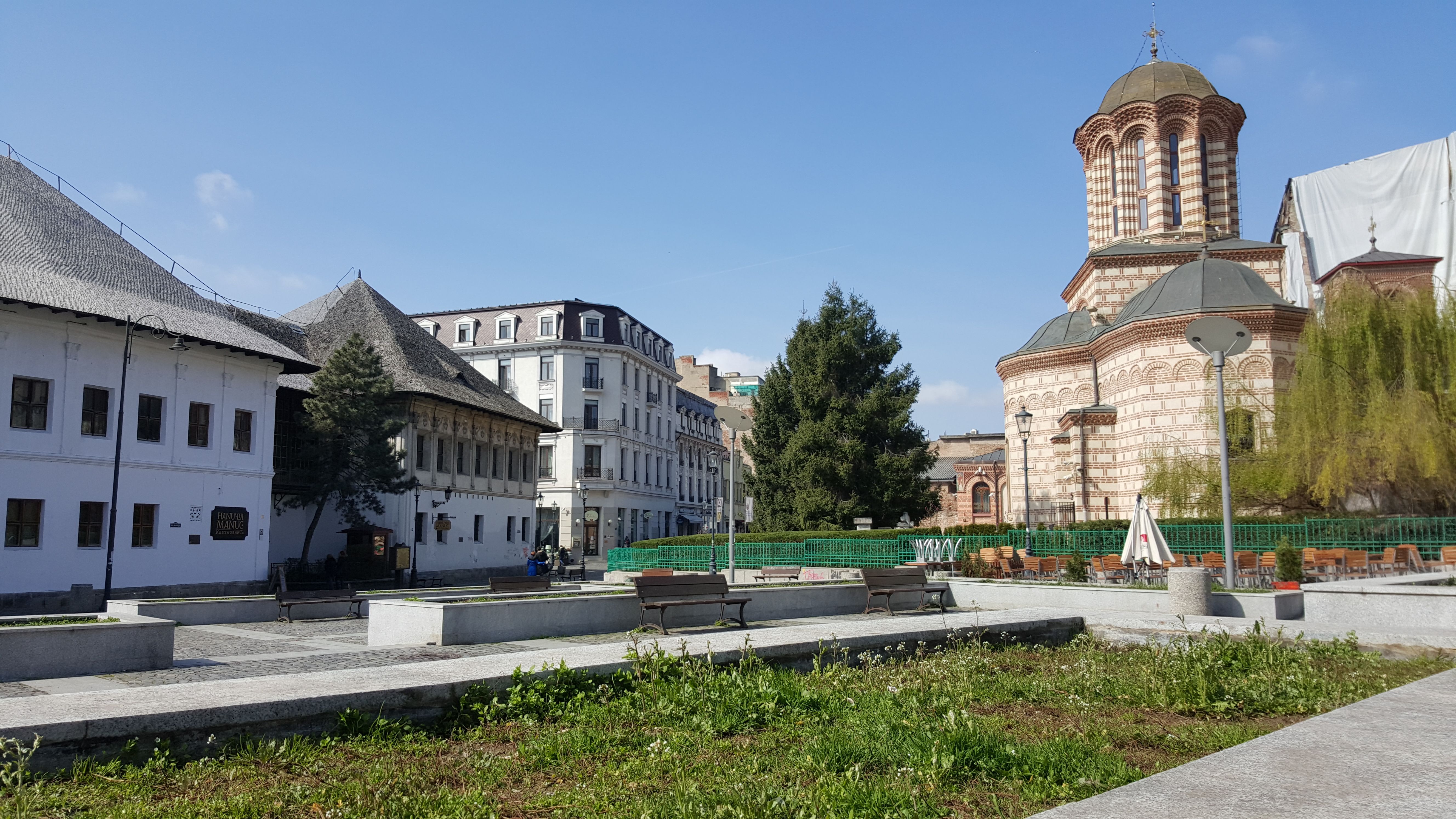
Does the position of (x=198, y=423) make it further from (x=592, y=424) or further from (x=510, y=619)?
(x=592, y=424)

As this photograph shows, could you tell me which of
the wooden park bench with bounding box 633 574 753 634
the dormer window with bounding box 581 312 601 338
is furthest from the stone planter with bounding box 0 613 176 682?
the dormer window with bounding box 581 312 601 338

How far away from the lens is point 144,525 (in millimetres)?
26547

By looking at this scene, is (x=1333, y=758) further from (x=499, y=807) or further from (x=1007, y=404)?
(x=1007, y=404)

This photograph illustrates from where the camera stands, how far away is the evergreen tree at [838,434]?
41.5m

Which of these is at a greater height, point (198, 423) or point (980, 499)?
point (198, 423)

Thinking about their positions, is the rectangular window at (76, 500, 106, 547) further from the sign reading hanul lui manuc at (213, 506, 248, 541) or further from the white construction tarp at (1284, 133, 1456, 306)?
the white construction tarp at (1284, 133, 1456, 306)

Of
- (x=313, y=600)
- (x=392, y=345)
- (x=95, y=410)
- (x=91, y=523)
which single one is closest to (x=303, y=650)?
(x=313, y=600)

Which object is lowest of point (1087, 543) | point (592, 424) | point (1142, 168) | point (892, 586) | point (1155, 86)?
point (892, 586)

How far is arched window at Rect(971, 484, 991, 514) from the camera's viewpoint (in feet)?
215

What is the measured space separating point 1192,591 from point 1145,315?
83.5ft

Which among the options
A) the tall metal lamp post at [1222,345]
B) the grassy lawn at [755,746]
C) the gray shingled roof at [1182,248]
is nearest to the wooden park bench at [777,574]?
the tall metal lamp post at [1222,345]

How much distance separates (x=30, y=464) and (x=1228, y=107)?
4960cm

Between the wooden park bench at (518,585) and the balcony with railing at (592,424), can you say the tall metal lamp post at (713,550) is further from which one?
the balcony with railing at (592,424)

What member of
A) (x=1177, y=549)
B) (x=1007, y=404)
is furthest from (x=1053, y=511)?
(x=1177, y=549)
